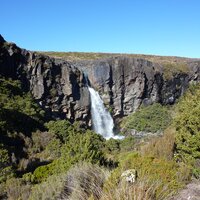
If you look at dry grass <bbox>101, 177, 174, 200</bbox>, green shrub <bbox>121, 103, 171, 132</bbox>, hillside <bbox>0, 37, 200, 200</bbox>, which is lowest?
green shrub <bbox>121, 103, 171, 132</bbox>

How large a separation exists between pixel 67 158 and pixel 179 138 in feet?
23.8

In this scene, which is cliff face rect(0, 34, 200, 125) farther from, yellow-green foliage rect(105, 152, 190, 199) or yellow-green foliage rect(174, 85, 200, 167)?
yellow-green foliage rect(105, 152, 190, 199)

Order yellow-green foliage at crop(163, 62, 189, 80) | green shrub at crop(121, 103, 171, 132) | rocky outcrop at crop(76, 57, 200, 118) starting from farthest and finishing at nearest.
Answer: yellow-green foliage at crop(163, 62, 189, 80) < rocky outcrop at crop(76, 57, 200, 118) < green shrub at crop(121, 103, 171, 132)

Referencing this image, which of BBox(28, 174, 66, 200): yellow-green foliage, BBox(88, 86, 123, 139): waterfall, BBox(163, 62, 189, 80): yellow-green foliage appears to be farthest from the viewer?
BBox(163, 62, 189, 80): yellow-green foliage

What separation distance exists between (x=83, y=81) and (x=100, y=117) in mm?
6578

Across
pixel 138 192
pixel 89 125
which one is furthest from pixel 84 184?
pixel 89 125

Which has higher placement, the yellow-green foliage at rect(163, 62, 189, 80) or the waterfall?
the yellow-green foliage at rect(163, 62, 189, 80)

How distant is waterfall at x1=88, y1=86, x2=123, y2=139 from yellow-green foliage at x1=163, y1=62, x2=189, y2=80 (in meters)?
15.9

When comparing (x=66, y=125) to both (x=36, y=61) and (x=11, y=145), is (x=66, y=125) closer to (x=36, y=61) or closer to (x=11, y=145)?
(x=11, y=145)

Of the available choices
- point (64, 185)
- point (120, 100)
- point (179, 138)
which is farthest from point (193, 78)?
point (64, 185)

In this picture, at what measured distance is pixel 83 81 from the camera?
2299 inches

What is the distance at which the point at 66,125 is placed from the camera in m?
43.9

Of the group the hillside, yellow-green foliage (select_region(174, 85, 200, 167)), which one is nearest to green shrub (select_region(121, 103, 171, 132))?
the hillside

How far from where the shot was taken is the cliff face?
172 feet
